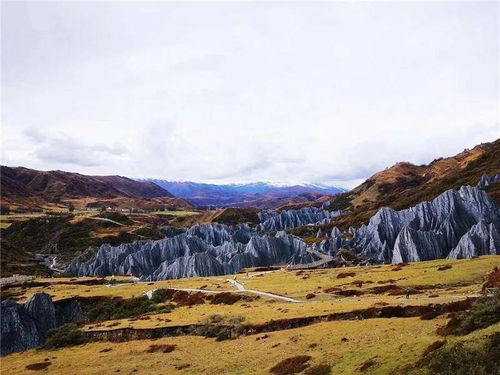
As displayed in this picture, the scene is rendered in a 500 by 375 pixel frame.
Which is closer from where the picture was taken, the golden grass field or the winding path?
the golden grass field

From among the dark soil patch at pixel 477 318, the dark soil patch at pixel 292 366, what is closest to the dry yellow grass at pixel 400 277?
the dark soil patch at pixel 477 318

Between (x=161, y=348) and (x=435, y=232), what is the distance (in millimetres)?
82607

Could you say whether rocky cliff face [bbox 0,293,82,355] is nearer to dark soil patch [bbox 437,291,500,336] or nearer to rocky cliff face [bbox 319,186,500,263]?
dark soil patch [bbox 437,291,500,336]

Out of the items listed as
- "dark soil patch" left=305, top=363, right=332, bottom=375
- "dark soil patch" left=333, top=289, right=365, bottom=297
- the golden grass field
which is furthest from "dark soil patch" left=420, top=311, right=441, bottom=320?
"dark soil patch" left=333, top=289, right=365, bottom=297

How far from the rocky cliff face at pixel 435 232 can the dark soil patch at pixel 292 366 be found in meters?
70.5

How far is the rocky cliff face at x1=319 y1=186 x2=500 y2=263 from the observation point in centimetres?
9701

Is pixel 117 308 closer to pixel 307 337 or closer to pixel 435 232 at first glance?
pixel 307 337

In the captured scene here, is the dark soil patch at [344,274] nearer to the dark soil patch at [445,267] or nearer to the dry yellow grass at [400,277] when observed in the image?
the dry yellow grass at [400,277]

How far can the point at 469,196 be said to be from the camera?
126 metres

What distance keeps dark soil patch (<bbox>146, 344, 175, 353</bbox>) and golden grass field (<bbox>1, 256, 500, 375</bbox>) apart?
0.82 m

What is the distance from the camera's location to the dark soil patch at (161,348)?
5284 cm

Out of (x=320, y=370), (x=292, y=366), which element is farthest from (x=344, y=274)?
(x=320, y=370)

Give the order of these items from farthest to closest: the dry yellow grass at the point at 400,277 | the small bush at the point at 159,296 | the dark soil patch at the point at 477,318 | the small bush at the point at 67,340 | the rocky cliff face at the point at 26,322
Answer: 1. the small bush at the point at 159,296
2. the rocky cliff face at the point at 26,322
3. the small bush at the point at 67,340
4. the dry yellow grass at the point at 400,277
5. the dark soil patch at the point at 477,318

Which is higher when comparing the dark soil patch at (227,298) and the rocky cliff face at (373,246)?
the rocky cliff face at (373,246)
